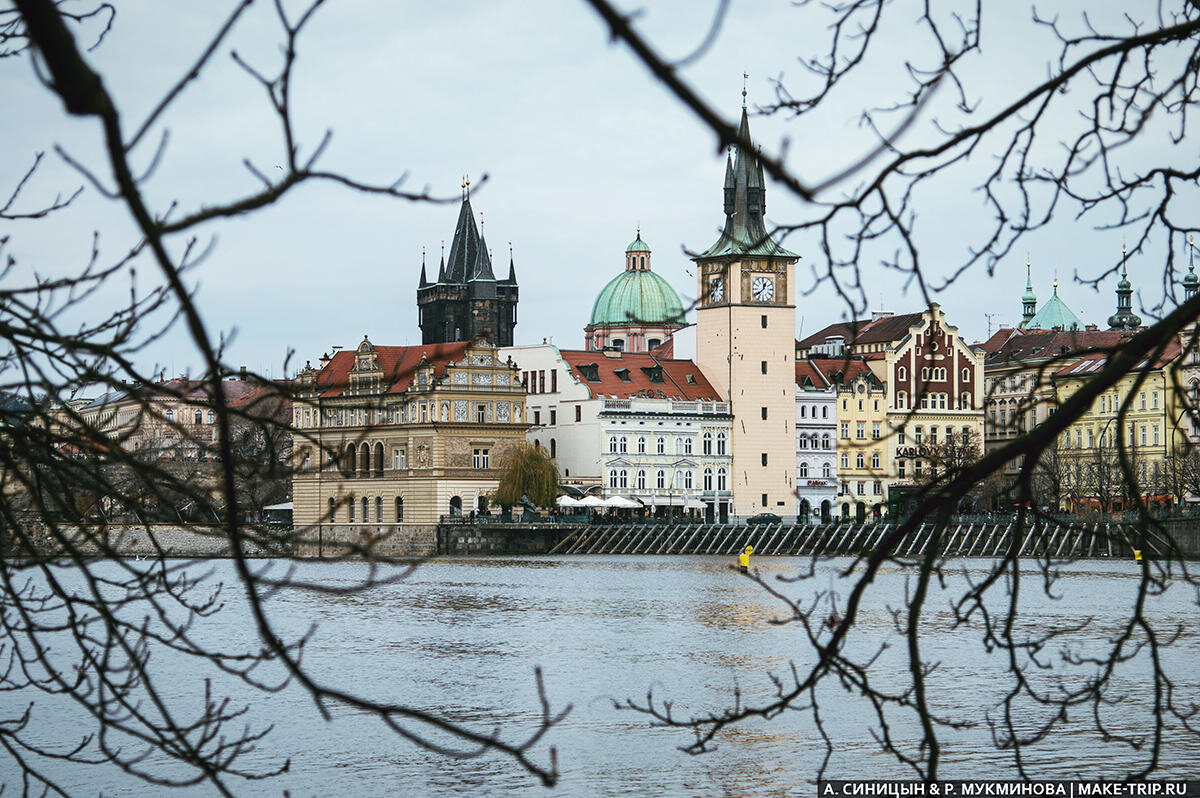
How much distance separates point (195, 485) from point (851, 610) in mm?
2145

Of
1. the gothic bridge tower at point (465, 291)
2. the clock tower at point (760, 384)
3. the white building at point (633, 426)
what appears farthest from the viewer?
the gothic bridge tower at point (465, 291)

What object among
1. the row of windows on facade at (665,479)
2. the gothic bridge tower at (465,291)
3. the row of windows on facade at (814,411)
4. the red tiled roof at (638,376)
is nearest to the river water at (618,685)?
the row of windows on facade at (665,479)

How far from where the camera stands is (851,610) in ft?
12.9

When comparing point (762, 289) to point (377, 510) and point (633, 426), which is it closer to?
point (633, 426)

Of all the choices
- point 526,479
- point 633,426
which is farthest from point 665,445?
point 526,479

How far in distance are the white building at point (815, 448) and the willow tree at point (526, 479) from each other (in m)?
14.7

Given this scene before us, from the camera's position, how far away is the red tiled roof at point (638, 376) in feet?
266

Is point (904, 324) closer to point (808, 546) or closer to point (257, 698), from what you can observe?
point (808, 546)

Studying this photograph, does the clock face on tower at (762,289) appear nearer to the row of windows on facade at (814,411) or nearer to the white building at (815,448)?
the white building at (815,448)

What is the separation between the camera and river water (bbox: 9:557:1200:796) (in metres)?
18.0

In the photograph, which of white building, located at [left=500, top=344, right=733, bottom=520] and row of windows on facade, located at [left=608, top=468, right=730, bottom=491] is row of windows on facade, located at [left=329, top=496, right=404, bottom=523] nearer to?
white building, located at [left=500, top=344, right=733, bottom=520]

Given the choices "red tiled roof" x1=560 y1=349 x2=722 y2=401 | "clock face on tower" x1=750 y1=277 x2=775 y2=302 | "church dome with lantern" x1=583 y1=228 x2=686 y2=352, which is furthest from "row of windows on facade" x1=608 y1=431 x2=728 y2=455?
"church dome with lantern" x1=583 y1=228 x2=686 y2=352

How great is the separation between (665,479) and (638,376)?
5.15 meters

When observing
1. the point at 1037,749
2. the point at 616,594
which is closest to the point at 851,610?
the point at 1037,749
